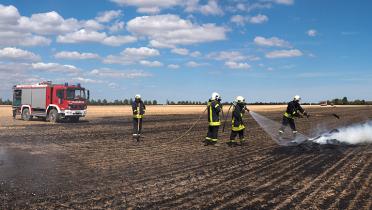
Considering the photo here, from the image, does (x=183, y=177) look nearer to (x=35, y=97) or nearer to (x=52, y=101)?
(x=52, y=101)

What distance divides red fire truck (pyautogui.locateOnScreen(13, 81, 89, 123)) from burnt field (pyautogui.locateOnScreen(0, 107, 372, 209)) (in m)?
11.7

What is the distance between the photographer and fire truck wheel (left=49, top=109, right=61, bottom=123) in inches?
1087

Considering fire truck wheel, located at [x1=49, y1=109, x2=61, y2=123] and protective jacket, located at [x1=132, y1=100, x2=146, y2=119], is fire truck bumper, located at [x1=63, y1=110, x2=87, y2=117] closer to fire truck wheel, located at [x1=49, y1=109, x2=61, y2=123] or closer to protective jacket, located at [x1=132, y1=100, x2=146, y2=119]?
fire truck wheel, located at [x1=49, y1=109, x2=61, y2=123]

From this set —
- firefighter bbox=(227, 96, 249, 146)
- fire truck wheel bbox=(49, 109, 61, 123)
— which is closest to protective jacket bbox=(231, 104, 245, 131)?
firefighter bbox=(227, 96, 249, 146)

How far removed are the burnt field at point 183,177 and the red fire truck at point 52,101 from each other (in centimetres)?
1167

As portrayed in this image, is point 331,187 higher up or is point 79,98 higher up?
point 79,98

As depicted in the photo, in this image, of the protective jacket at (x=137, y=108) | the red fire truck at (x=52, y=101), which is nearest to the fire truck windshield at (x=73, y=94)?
the red fire truck at (x=52, y=101)

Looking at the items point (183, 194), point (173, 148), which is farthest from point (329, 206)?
point (173, 148)

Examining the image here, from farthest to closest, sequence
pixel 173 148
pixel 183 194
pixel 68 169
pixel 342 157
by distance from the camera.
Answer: pixel 173 148 < pixel 342 157 < pixel 68 169 < pixel 183 194

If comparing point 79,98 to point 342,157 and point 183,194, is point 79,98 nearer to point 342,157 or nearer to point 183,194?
point 342,157

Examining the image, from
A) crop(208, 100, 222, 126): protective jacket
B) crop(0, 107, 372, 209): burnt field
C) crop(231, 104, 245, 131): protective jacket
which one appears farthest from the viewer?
crop(208, 100, 222, 126): protective jacket

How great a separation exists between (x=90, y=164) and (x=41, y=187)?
9.57 ft

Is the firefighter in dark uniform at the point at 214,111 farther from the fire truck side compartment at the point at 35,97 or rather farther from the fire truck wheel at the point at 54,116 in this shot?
the fire truck side compartment at the point at 35,97

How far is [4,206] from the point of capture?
684cm
